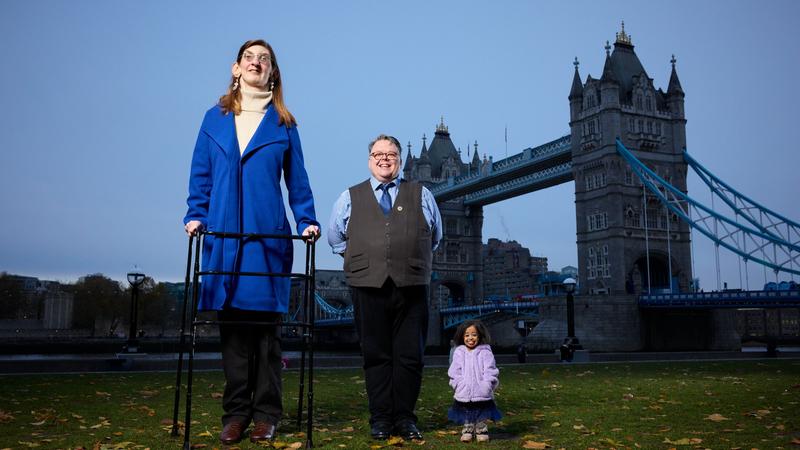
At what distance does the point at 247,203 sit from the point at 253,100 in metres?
0.83

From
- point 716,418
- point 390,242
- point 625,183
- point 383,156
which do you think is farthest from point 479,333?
point 625,183

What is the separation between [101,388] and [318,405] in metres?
3.77

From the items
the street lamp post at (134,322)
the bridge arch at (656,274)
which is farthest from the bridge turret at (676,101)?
the street lamp post at (134,322)

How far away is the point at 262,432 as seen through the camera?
464cm

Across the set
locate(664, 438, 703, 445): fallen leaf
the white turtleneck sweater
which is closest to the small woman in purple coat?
locate(664, 438, 703, 445): fallen leaf

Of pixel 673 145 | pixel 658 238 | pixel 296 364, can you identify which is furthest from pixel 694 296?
pixel 296 364

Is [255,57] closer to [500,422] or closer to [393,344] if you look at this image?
[393,344]

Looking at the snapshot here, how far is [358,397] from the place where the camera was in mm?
8391

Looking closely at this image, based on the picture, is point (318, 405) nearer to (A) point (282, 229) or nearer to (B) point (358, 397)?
(B) point (358, 397)

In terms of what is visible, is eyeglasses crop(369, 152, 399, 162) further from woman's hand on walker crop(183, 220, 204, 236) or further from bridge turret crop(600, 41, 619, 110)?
bridge turret crop(600, 41, 619, 110)

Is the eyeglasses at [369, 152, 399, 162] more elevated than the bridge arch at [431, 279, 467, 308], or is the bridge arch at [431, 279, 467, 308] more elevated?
the bridge arch at [431, 279, 467, 308]

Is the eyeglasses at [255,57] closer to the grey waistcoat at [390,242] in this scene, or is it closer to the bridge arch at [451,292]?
the grey waistcoat at [390,242]

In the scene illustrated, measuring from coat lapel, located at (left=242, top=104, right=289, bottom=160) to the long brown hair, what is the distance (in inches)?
1.9

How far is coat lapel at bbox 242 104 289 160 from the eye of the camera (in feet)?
16.3
